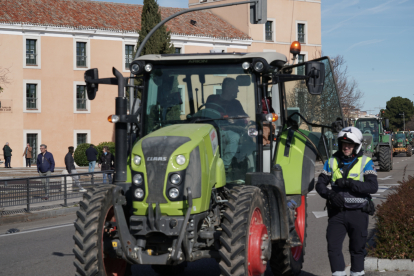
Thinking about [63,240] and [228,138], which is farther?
[63,240]

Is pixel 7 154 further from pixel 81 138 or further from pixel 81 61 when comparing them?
pixel 81 61

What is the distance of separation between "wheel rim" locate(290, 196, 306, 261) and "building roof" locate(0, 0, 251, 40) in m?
34.3

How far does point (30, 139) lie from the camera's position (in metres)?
38.3

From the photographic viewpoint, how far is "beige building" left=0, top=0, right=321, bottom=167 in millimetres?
37531

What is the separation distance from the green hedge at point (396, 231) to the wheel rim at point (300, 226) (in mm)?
918

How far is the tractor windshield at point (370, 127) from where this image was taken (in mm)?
29778

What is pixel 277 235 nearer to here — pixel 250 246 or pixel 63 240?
pixel 250 246

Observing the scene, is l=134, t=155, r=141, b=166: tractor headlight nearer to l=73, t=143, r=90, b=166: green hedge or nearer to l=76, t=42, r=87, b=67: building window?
l=73, t=143, r=90, b=166: green hedge

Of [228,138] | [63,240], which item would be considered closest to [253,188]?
[228,138]

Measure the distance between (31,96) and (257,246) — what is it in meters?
36.6

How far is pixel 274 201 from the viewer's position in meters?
5.43

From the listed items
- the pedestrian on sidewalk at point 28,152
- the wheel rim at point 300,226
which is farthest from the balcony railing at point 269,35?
the wheel rim at point 300,226

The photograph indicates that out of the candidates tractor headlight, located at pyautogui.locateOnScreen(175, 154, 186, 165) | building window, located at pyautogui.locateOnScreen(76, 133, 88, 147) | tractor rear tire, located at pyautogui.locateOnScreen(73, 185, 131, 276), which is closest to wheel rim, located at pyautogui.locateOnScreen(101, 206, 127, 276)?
tractor rear tire, located at pyautogui.locateOnScreen(73, 185, 131, 276)

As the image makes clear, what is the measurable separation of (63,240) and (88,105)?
102 ft
